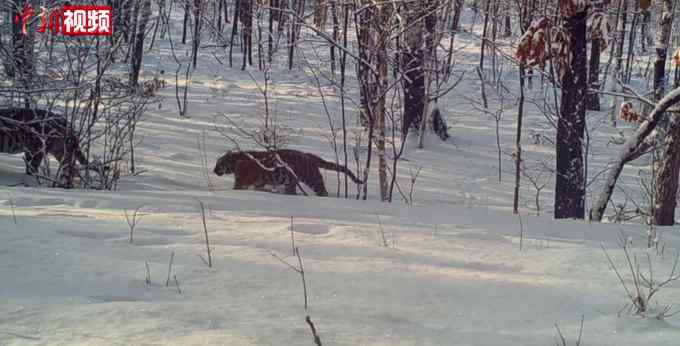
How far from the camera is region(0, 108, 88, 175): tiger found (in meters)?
8.66

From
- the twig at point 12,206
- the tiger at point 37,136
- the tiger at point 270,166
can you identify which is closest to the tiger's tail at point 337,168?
the tiger at point 270,166

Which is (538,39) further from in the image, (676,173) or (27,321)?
(27,321)

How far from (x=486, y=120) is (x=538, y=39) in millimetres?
13705

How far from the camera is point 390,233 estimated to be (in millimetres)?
5078

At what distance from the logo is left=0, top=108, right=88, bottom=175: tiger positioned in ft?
3.71

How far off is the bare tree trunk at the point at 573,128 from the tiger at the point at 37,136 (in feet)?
20.8

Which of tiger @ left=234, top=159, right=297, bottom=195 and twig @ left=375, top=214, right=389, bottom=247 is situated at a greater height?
twig @ left=375, top=214, right=389, bottom=247

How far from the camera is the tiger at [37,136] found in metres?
8.66

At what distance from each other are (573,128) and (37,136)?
7191 mm

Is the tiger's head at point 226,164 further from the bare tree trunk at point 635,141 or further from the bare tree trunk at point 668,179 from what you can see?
the bare tree trunk at point 668,179

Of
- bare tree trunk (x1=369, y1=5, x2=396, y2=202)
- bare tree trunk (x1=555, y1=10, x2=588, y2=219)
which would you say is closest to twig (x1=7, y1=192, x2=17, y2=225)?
bare tree trunk (x1=369, y1=5, x2=396, y2=202)

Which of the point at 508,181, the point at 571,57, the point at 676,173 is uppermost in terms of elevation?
the point at 571,57

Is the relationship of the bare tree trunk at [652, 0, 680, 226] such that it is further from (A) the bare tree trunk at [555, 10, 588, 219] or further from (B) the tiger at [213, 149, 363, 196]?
(B) the tiger at [213, 149, 363, 196]

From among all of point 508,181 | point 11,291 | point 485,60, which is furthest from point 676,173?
point 485,60
